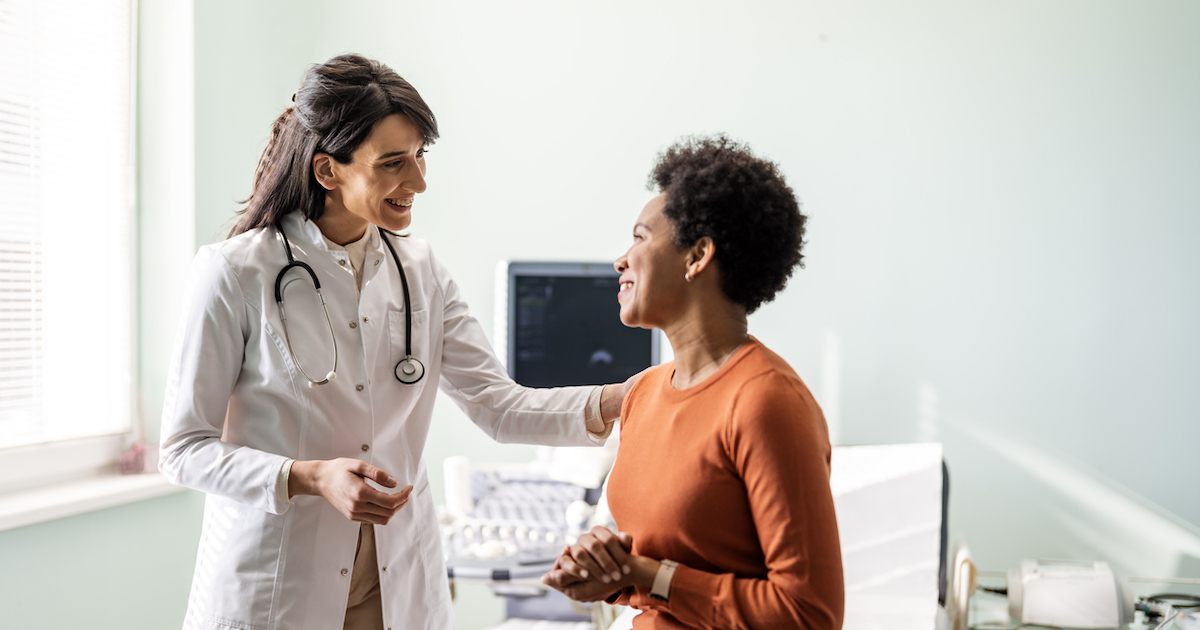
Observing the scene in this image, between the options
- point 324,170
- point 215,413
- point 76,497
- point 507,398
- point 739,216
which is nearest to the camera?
point 739,216

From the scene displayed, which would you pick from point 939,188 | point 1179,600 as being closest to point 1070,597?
point 1179,600

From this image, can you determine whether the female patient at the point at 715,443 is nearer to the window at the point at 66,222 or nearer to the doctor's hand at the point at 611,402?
the doctor's hand at the point at 611,402

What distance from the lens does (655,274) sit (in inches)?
41.4

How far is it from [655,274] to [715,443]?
24 cm

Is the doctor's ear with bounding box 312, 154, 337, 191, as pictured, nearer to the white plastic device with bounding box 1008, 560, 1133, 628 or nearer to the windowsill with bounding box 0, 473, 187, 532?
the windowsill with bounding box 0, 473, 187, 532

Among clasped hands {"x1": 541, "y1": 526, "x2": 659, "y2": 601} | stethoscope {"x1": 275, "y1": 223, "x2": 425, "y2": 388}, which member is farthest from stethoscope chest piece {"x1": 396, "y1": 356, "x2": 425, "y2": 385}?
clasped hands {"x1": 541, "y1": 526, "x2": 659, "y2": 601}

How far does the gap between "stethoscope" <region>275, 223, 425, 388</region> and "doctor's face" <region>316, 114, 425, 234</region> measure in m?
0.11

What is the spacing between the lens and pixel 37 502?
2170 mm

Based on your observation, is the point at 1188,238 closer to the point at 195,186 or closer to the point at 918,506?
the point at 918,506

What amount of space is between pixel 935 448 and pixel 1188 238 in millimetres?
882

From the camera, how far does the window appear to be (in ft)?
7.52

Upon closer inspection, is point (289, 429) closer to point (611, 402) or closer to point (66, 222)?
point (611, 402)

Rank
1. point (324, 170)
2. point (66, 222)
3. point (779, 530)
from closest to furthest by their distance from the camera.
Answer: point (779, 530) < point (324, 170) < point (66, 222)

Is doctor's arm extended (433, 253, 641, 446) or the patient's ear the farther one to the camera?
doctor's arm extended (433, 253, 641, 446)
